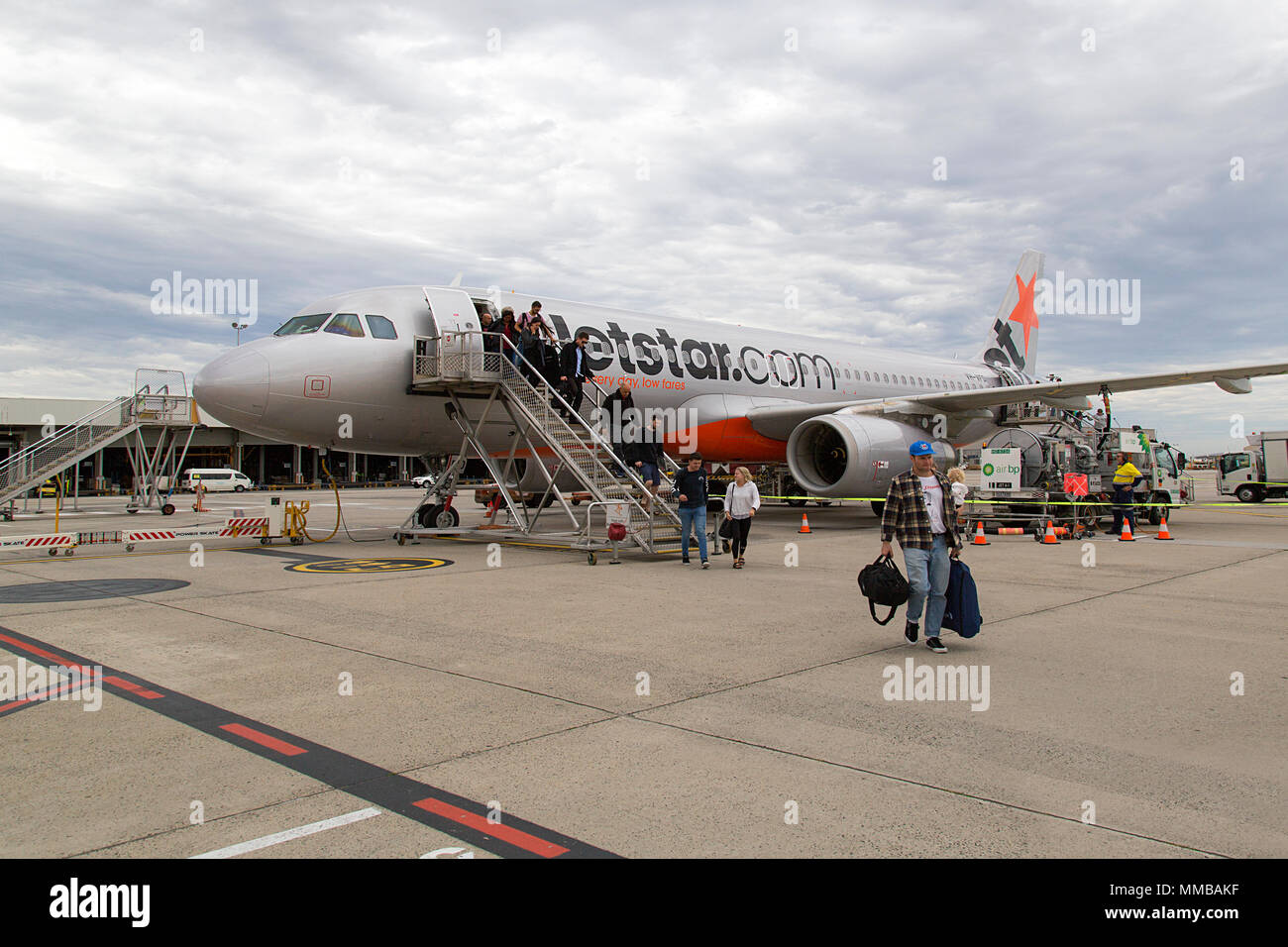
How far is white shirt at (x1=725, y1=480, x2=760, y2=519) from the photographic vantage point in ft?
39.2

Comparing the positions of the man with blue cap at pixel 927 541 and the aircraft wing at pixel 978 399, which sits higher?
the aircraft wing at pixel 978 399

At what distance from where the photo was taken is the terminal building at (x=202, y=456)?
164ft

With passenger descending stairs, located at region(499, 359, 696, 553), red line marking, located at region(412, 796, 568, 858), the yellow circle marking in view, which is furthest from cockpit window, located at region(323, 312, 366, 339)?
red line marking, located at region(412, 796, 568, 858)

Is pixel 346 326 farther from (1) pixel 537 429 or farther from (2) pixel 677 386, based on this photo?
(2) pixel 677 386

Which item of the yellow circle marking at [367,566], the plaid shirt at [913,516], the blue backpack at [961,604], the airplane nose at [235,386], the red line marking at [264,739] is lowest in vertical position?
the red line marking at [264,739]

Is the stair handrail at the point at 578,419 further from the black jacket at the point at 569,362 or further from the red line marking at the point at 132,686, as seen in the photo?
the red line marking at the point at 132,686

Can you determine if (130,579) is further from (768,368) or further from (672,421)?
(768,368)

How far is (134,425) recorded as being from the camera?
2459cm

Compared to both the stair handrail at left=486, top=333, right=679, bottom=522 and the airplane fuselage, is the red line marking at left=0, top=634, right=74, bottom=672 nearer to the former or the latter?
the airplane fuselage

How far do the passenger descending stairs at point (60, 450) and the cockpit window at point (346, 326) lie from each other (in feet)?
39.5

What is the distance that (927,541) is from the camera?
664cm

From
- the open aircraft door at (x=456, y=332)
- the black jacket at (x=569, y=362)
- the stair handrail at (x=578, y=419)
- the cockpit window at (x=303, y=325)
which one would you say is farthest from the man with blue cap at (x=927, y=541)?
the cockpit window at (x=303, y=325)

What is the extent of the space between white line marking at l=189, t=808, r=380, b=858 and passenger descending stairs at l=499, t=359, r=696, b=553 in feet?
30.2

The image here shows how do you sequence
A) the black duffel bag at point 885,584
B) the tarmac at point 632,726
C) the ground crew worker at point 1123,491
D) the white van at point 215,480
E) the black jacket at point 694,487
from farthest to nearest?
the white van at point 215,480 → the ground crew worker at point 1123,491 → the black jacket at point 694,487 → the black duffel bag at point 885,584 → the tarmac at point 632,726
